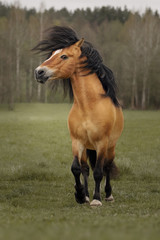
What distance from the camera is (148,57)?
4822 cm

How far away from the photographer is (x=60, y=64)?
6477 mm

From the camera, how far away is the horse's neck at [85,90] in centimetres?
657

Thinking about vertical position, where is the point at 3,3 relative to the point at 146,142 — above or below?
above

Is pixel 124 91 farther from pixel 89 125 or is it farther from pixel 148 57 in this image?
pixel 89 125

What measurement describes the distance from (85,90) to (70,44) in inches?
31.6

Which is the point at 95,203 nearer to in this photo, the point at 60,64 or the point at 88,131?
the point at 88,131

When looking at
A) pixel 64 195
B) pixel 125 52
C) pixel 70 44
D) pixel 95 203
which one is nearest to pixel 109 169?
pixel 95 203

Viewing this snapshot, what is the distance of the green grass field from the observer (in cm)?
363

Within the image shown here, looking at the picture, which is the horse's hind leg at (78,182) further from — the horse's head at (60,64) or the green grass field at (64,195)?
the horse's head at (60,64)

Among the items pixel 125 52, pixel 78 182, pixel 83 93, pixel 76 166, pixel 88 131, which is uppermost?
pixel 125 52

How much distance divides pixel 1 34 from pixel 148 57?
17.5 meters

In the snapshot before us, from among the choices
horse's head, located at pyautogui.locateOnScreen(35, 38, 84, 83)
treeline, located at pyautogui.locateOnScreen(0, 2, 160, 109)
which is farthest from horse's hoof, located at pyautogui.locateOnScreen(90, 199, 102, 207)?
treeline, located at pyautogui.locateOnScreen(0, 2, 160, 109)

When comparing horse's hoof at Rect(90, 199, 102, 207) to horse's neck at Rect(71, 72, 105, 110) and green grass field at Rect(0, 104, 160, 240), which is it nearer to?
green grass field at Rect(0, 104, 160, 240)

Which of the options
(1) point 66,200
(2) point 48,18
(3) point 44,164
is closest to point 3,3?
(2) point 48,18
